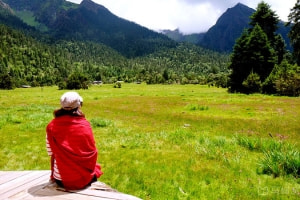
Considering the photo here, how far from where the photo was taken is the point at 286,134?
55.8ft

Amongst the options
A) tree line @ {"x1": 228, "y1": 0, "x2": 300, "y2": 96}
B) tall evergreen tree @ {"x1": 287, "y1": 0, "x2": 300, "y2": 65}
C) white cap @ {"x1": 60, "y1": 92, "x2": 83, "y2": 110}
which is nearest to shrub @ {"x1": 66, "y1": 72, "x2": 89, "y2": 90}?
tree line @ {"x1": 228, "y1": 0, "x2": 300, "y2": 96}

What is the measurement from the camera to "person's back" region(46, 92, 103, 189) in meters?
5.99

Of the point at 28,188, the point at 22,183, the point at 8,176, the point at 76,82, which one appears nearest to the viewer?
the point at 28,188

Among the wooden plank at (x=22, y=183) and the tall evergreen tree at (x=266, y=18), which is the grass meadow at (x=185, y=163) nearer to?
the wooden plank at (x=22, y=183)

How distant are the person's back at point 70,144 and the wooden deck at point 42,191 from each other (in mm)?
264

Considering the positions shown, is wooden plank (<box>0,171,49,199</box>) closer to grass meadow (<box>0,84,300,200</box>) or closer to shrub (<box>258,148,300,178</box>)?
grass meadow (<box>0,84,300,200</box>)

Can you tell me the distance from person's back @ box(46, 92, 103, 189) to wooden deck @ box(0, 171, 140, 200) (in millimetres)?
264

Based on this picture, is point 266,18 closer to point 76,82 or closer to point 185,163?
point 185,163

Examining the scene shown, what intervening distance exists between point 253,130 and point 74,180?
15937 millimetres

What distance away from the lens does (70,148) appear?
5.99 meters

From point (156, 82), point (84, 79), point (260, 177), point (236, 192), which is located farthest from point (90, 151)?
point (156, 82)

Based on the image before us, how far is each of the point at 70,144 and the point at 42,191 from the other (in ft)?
4.25

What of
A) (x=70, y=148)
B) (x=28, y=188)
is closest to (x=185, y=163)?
(x=70, y=148)

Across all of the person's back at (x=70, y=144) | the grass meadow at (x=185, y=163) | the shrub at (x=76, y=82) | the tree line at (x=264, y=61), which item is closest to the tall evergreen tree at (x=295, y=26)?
the tree line at (x=264, y=61)
